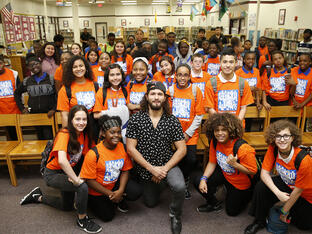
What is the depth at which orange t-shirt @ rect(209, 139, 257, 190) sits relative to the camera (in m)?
2.54

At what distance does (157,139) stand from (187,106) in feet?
2.12

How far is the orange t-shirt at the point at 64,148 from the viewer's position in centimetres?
254

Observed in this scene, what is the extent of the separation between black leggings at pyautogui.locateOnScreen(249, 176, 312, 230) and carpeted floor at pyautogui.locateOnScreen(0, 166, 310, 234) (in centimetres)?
13

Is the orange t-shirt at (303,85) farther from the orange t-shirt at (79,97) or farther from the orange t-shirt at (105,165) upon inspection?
the orange t-shirt at (79,97)

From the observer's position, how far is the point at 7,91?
12.2 feet

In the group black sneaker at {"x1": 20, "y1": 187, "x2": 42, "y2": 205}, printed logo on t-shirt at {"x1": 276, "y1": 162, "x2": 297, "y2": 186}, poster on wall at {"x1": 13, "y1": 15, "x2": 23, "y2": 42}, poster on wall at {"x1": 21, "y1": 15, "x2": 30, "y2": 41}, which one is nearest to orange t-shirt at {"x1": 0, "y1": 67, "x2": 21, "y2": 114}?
black sneaker at {"x1": 20, "y1": 187, "x2": 42, "y2": 205}

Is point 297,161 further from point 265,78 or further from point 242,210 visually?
point 265,78

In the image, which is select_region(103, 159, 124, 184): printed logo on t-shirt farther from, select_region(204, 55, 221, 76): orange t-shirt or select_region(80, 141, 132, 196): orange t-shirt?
select_region(204, 55, 221, 76): orange t-shirt

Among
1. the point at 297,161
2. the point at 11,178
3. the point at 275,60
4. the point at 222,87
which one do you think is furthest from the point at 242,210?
the point at 11,178

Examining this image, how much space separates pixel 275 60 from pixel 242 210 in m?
2.22

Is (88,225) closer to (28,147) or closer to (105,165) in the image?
(105,165)

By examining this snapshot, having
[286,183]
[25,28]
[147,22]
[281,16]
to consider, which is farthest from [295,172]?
[147,22]

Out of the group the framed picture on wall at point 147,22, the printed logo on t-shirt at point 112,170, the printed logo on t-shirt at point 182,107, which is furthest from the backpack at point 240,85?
the framed picture on wall at point 147,22

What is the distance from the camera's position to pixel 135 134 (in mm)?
2705
